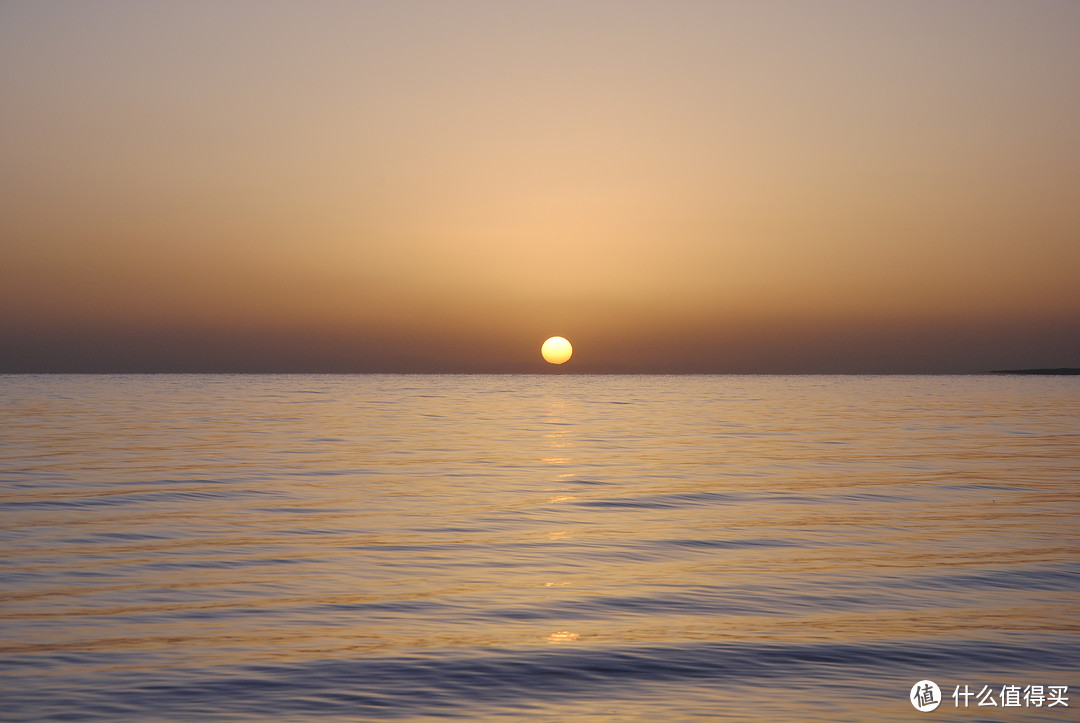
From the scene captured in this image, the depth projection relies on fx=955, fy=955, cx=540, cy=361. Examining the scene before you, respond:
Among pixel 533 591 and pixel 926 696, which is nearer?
pixel 926 696

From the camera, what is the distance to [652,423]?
167 feet

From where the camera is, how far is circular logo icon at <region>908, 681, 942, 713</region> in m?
8.11

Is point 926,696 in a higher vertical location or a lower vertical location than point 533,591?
lower

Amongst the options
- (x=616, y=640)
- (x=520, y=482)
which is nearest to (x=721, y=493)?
(x=520, y=482)

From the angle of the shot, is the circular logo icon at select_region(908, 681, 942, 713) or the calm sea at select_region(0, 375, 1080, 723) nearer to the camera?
the circular logo icon at select_region(908, 681, 942, 713)

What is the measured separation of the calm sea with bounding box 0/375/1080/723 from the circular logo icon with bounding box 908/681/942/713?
0.29 feet

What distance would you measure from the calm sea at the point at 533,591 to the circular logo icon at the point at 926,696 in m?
0.09

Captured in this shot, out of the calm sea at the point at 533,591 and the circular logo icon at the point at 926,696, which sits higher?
the calm sea at the point at 533,591

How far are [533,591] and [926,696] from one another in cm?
514

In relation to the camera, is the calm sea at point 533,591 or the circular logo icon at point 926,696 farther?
the calm sea at point 533,591

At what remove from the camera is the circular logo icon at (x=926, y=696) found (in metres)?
8.11

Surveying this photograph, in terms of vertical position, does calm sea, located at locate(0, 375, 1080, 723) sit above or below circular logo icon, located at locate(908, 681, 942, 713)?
above

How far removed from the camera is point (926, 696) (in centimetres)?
832

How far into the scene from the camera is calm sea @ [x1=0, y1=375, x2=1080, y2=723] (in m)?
8.28
